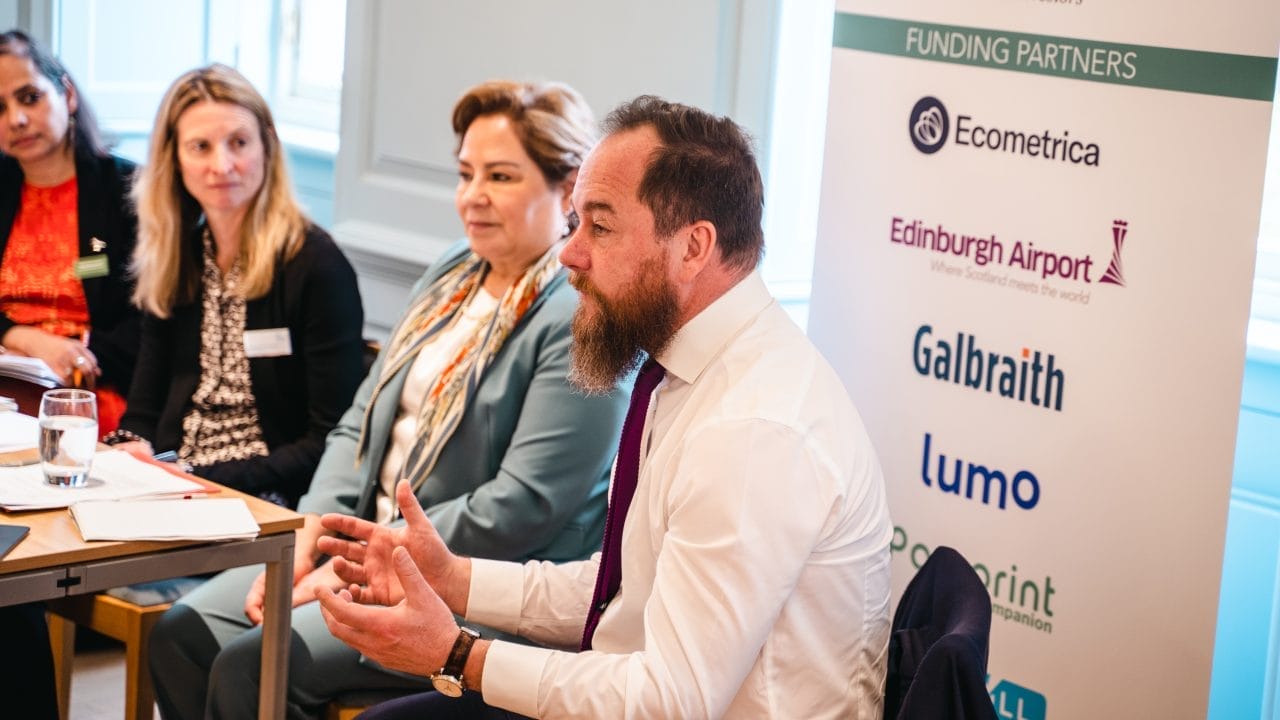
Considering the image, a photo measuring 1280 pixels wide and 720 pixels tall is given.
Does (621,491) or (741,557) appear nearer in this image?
(741,557)

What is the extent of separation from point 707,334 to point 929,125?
3.15ft

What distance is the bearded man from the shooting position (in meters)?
1.62

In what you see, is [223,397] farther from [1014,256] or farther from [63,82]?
[1014,256]

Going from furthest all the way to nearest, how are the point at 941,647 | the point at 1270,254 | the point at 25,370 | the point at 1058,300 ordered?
1. the point at 25,370
2. the point at 1270,254
3. the point at 1058,300
4. the point at 941,647

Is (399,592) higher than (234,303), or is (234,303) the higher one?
(234,303)

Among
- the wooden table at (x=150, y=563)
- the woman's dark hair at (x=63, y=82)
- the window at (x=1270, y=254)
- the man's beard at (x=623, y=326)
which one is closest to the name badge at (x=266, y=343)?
the wooden table at (x=150, y=563)

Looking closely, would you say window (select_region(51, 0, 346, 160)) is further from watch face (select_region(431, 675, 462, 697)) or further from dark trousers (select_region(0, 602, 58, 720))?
watch face (select_region(431, 675, 462, 697))

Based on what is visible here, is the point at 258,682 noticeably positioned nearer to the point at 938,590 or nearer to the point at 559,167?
the point at 559,167

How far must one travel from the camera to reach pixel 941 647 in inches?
59.3

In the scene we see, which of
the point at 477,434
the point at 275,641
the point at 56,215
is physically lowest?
the point at 275,641

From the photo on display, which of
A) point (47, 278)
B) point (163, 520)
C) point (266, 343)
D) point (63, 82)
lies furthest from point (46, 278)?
point (163, 520)

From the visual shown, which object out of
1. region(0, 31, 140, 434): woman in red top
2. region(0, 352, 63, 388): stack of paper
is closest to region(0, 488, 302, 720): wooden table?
region(0, 352, 63, 388): stack of paper

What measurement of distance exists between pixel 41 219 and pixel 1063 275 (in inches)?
115

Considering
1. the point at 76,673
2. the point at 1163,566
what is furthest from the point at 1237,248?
the point at 76,673
